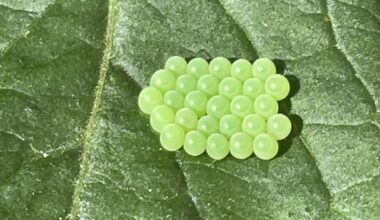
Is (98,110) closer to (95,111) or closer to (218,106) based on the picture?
(95,111)

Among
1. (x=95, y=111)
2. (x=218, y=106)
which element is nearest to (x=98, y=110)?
(x=95, y=111)
